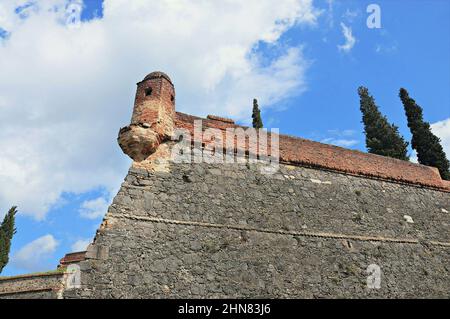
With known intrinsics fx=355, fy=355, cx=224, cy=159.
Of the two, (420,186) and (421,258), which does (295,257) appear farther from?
(420,186)

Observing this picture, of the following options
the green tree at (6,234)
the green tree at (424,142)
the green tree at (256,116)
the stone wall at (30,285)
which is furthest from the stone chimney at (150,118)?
the green tree at (6,234)

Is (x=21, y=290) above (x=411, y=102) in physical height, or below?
below

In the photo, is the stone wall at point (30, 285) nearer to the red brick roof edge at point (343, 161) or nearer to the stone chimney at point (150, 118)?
the stone chimney at point (150, 118)

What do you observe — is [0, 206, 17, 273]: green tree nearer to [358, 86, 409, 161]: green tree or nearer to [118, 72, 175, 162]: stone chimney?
[118, 72, 175, 162]: stone chimney

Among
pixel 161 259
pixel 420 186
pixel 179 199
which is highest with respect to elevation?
pixel 420 186

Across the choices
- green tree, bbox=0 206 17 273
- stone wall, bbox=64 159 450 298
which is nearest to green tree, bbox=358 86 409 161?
stone wall, bbox=64 159 450 298

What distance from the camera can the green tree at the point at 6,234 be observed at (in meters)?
26.1

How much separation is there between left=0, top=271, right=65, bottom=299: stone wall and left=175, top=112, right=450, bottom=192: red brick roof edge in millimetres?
11097

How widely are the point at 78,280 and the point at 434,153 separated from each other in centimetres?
1792

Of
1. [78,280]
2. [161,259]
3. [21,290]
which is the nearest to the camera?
[78,280]

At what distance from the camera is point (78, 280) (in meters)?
6.48

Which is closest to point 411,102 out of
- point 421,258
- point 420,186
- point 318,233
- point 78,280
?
point 420,186

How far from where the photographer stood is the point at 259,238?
28.0 feet

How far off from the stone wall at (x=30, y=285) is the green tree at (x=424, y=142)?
1856 cm
